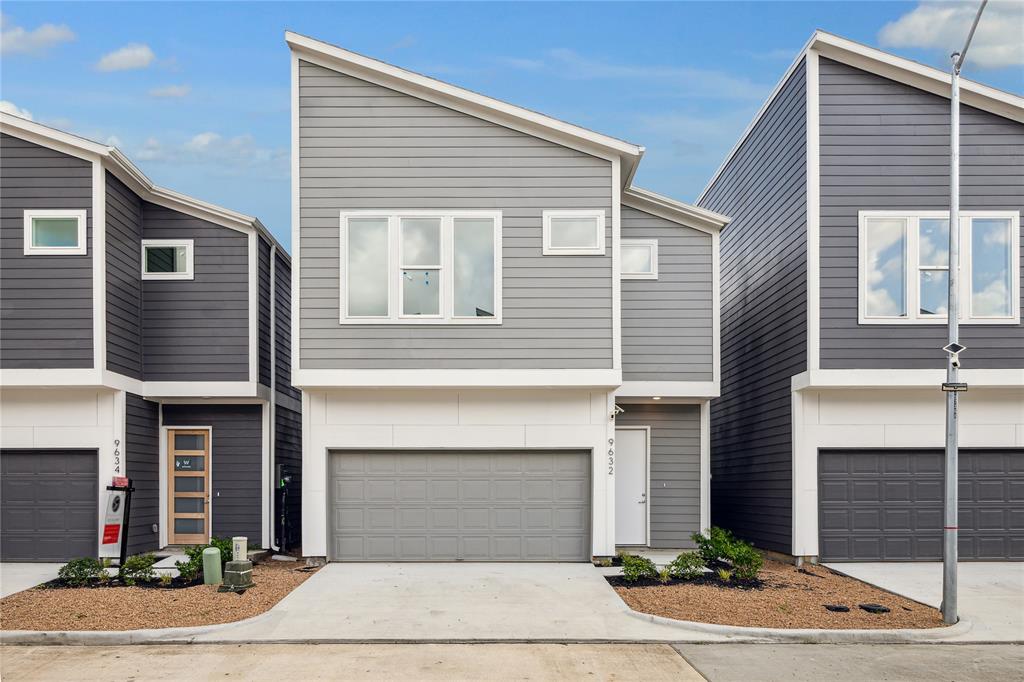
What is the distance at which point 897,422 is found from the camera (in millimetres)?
14430

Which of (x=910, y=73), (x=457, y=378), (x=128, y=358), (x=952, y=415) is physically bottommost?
(x=952, y=415)

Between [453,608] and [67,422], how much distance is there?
24.8 feet

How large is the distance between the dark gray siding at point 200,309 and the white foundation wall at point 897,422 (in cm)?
991

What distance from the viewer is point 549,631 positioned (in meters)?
10.2

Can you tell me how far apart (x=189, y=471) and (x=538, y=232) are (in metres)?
7.88

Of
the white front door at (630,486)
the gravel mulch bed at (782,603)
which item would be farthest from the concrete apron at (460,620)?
the white front door at (630,486)

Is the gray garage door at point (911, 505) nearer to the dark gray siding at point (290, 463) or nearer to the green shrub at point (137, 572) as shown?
the dark gray siding at point (290, 463)

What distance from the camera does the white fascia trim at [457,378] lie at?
45.6 ft

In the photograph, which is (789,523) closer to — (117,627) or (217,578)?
(217,578)

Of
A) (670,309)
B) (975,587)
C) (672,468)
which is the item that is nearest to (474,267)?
(670,309)

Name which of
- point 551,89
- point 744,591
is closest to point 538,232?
point 744,591

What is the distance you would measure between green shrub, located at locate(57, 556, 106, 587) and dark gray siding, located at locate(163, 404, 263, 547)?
3.46 meters

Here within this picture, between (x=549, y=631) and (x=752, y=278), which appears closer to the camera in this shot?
(x=549, y=631)

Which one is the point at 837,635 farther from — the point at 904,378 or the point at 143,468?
the point at 143,468
